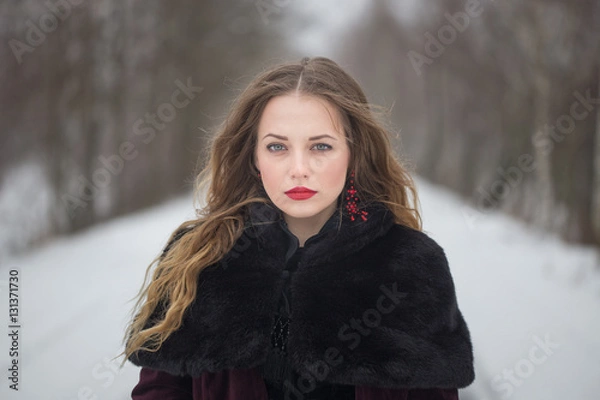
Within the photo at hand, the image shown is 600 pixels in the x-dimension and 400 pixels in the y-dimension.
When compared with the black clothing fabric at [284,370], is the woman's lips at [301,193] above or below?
above

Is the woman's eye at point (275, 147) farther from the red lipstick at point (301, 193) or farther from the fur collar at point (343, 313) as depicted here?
the fur collar at point (343, 313)

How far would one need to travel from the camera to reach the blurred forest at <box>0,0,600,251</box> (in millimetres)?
6621

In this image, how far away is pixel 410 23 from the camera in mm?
16484

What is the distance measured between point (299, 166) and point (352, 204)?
33cm

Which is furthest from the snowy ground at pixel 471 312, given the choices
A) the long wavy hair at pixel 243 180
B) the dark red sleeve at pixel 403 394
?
the dark red sleeve at pixel 403 394

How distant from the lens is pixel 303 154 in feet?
6.72

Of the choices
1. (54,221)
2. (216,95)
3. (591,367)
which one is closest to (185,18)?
(216,95)

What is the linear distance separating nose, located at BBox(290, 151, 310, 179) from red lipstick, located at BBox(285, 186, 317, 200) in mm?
53

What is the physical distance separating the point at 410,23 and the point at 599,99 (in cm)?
1109

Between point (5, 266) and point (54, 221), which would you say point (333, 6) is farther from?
point (5, 266)

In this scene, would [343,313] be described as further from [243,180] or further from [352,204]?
[243,180]

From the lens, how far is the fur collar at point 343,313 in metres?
1.94

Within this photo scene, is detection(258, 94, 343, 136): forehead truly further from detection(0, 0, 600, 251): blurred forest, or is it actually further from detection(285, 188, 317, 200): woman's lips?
detection(0, 0, 600, 251): blurred forest

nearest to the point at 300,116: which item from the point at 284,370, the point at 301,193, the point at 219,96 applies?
the point at 301,193
